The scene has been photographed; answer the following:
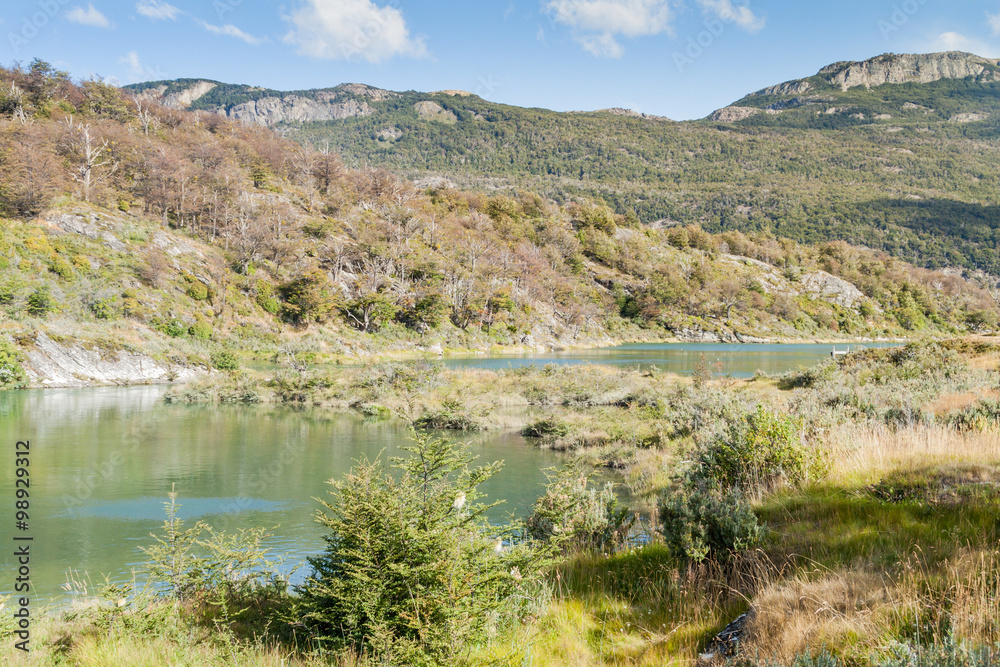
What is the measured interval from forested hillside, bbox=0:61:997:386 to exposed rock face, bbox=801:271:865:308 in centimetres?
36

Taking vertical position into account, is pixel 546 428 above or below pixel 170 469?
above

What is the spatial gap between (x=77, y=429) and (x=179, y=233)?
41.5 meters

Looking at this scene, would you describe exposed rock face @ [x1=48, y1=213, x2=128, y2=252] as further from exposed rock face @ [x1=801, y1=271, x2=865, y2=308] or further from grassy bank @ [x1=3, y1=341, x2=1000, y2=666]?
exposed rock face @ [x1=801, y1=271, x2=865, y2=308]

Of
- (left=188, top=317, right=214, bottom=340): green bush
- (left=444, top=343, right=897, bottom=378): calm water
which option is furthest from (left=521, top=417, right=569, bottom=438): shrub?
(left=188, top=317, right=214, bottom=340): green bush

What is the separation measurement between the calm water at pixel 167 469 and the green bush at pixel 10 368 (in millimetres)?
3011

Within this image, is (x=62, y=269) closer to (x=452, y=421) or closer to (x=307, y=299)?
(x=307, y=299)

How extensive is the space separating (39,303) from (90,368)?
827 centimetres

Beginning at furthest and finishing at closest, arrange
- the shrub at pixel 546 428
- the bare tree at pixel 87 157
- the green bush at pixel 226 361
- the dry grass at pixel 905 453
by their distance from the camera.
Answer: the bare tree at pixel 87 157, the green bush at pixel 226 361, the shrub at pixel 546 428, the dry grass at pixel 905 453

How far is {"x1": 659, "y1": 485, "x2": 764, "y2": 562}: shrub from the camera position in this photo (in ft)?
15.9

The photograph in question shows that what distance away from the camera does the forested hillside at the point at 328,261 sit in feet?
141

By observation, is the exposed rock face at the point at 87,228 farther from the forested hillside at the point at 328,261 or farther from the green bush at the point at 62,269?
the green bush at the point at 62,269

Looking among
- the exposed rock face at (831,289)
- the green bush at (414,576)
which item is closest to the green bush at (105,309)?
the green bush at (414,576)

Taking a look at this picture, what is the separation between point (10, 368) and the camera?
27.2 metres

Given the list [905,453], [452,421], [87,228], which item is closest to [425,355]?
[87,228]
